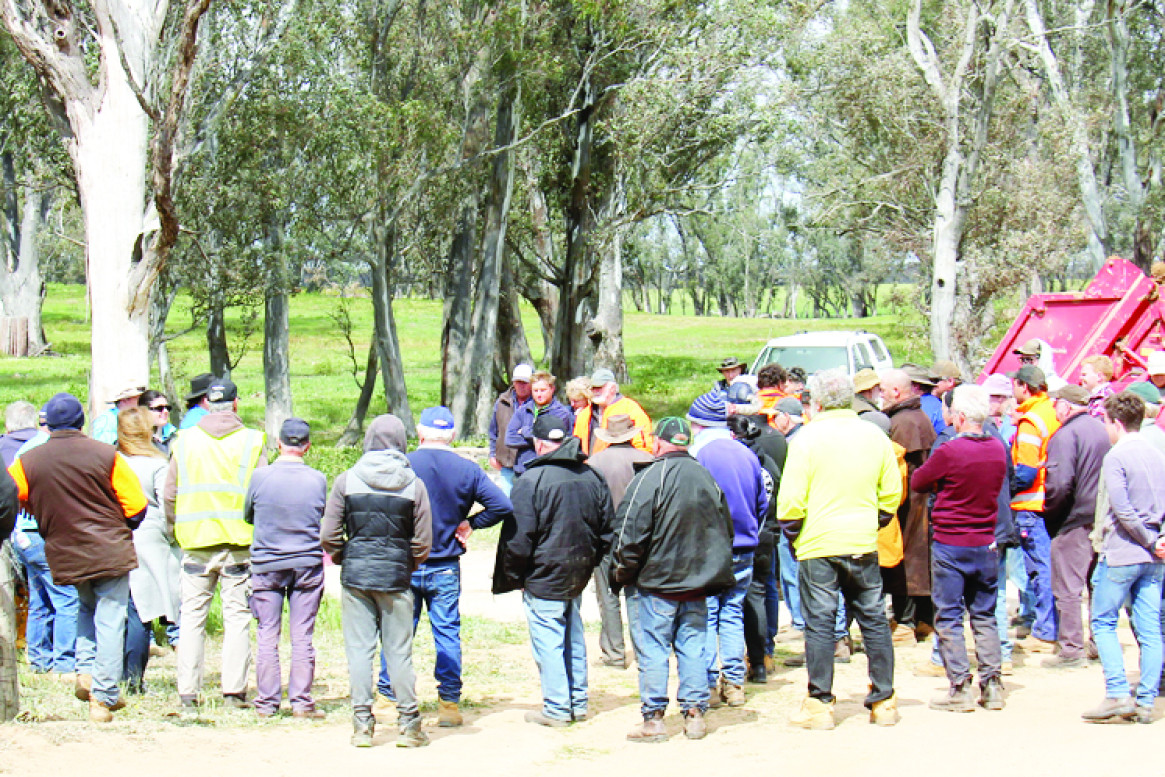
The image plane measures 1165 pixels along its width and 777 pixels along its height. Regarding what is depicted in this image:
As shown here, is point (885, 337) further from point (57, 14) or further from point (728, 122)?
point (57, 14)

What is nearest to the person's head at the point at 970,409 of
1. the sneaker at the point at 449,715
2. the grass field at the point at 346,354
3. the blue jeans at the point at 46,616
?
the sneaker at the point at 449,715

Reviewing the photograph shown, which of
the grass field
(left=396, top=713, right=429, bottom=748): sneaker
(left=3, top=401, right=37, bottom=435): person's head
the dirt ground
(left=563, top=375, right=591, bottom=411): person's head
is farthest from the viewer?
the grass field

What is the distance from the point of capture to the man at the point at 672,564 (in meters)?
7.07

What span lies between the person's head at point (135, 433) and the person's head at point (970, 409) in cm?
510

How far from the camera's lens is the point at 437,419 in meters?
7.48

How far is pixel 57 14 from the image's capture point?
556 inches

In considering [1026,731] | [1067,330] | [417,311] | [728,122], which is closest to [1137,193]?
Result: [728,122]

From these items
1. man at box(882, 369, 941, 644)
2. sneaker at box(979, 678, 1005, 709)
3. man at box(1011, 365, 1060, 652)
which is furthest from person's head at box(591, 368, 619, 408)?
sneaker at box(979, 678, 1005, 709)

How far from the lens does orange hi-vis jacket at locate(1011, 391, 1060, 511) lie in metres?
8.90

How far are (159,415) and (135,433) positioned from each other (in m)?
1.09

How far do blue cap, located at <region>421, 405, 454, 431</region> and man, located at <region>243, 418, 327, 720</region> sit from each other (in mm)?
702

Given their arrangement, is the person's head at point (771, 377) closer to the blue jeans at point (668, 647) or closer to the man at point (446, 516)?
the blue jeans at point (668, 647)

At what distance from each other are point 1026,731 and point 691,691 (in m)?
1.99

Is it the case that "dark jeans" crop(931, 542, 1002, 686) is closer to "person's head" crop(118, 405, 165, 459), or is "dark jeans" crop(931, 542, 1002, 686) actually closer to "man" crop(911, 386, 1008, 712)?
"man" crop(911, 386, 1008, 712)
